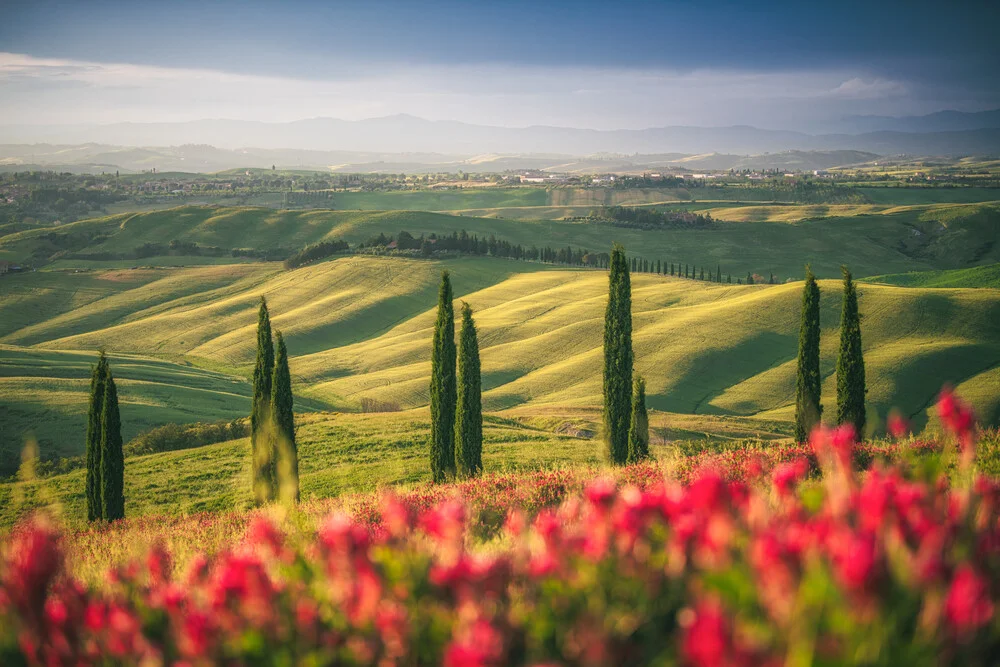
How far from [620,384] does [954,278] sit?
99430mm

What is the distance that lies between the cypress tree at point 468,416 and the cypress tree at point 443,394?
562mm

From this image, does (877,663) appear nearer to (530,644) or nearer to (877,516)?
(877,516)

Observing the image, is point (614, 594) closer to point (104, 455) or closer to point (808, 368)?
point (104, 455)

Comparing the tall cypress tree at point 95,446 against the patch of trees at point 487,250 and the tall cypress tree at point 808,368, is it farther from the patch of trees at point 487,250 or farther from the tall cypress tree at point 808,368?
the patch of trees at point 487,250

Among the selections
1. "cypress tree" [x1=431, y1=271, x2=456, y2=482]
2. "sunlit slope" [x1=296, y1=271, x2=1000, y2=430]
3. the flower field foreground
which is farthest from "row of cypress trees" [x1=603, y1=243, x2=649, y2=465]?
the flower field foreground

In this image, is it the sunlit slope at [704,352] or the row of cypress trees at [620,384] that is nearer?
the row of cypress trees at [620,384]

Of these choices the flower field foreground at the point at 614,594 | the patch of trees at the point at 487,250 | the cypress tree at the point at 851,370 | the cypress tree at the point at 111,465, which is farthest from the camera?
the patch of trees at the point at 487,250

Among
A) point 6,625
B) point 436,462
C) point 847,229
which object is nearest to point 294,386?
point 436,462

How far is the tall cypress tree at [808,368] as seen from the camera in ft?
120

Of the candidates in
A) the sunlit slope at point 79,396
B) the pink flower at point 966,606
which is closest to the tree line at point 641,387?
the pink flower at point 966,606

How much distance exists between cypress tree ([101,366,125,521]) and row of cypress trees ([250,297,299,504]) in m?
5.36

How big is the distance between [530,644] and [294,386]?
7604cm

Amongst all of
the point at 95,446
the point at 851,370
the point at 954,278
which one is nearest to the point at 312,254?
the point at 954,278

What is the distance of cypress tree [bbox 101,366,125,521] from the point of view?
31891 mm
